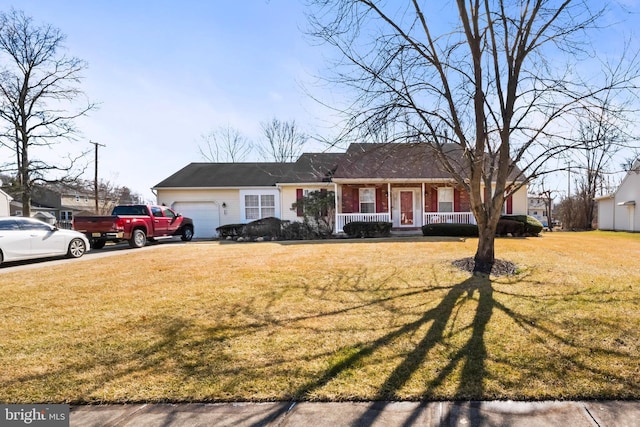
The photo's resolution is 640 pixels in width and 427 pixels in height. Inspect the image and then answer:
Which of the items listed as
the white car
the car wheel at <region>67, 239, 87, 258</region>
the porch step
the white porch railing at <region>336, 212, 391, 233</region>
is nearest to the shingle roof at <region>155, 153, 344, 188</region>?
the white porch railing at <region>336, 212, 391, 233</region>

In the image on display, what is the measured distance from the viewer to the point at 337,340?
3812 millimetres

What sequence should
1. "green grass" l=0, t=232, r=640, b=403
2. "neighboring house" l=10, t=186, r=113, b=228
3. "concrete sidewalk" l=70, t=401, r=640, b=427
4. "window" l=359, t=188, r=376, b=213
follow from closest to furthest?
"concrete sidewalk" l=70, t=401, r=640, b=427 → "green grass" l=0, t=232, r=640, b=403 → "window" l=359, t=188, r=376, b=213 → "neighboring house" l=10, t=186, r=113, b=228

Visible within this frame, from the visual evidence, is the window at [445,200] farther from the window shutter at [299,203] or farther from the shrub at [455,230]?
the window shutter at [299,203]

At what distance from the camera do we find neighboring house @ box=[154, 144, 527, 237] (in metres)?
17.4

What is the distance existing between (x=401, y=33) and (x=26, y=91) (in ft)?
80.7

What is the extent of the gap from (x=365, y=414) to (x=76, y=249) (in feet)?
40.9

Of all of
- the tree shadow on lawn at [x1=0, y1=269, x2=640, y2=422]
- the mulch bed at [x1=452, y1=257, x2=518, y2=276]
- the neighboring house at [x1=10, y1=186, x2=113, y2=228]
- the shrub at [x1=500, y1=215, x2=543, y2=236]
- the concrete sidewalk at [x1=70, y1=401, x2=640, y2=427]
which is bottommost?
the concrete sidewalk at [x1=70, y1=401, x2=640, y2=427]

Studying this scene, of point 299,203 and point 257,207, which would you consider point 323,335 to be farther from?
point 257,207

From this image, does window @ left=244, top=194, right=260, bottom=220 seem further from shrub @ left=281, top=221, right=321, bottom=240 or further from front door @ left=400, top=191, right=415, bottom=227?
front door @ left=400, top=191, right=415, bottom=227

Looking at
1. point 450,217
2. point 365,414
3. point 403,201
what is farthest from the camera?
point 403,201

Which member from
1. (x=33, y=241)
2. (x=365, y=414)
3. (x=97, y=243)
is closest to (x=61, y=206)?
(x=97, y=243)

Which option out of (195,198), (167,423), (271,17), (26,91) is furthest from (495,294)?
(26,91)

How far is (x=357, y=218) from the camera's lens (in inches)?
690

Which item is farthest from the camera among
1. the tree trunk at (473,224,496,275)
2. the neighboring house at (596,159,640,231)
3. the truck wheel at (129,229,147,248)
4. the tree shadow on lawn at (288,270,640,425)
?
the neighboring house at (596,159,640,231)
